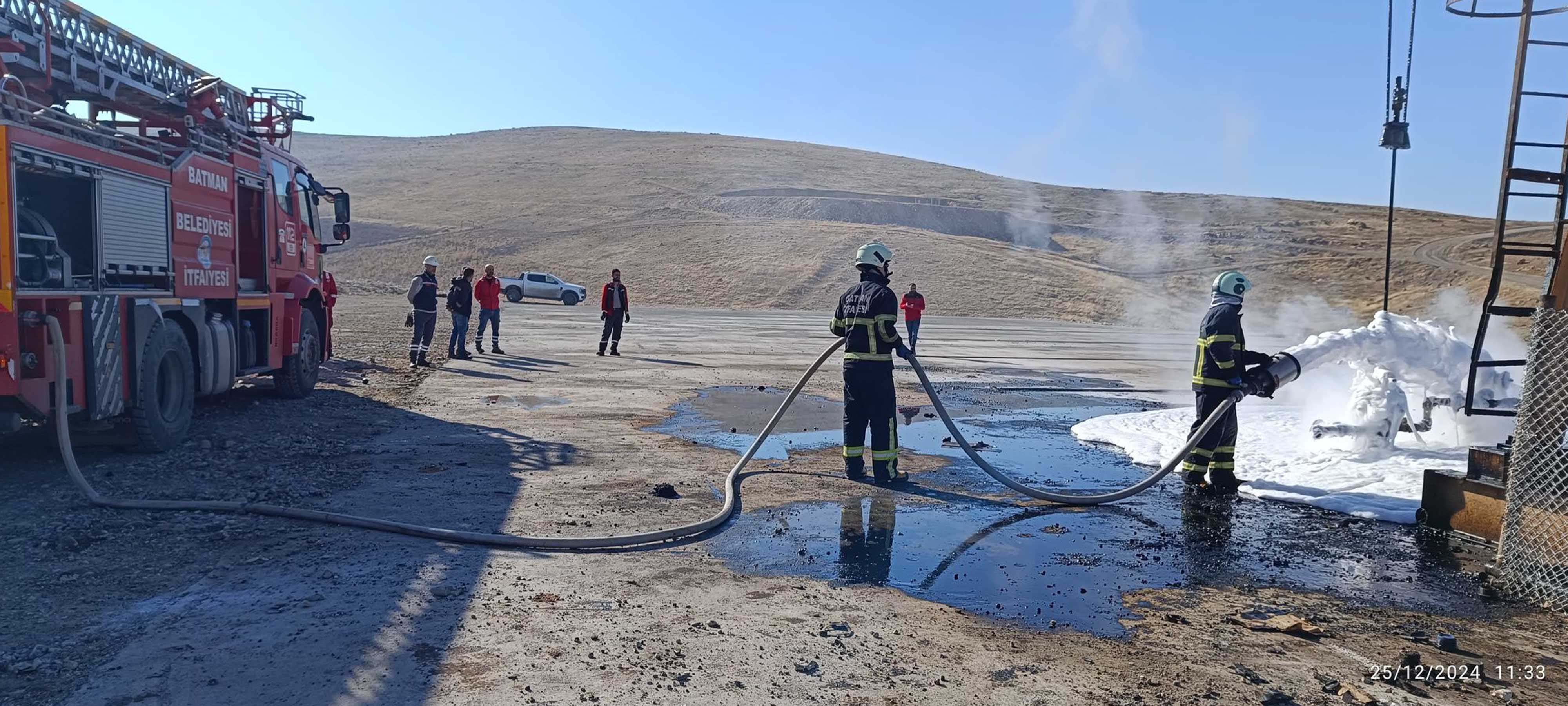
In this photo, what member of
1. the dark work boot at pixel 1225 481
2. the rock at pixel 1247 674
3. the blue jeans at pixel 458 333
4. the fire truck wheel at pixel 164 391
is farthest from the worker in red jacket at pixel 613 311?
Answer: the rock at pixel 1247 674

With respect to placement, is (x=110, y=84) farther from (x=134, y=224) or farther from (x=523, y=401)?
(x=523, y=401)

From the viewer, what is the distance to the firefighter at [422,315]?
15391mm

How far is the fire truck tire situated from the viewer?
11.5 meters

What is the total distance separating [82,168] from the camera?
7262 mm

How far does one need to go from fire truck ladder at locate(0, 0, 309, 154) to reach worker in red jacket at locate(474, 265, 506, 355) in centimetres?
601

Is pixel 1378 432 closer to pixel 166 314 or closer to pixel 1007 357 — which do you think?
pixel 166 314

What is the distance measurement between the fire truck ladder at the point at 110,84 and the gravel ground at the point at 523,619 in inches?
106

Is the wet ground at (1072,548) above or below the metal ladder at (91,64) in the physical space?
below

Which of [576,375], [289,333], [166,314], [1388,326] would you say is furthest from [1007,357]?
[166,314]

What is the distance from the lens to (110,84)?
30.1 ft

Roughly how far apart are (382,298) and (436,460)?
3242 centimetres

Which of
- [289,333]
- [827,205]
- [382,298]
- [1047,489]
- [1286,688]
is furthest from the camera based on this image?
[827,205]

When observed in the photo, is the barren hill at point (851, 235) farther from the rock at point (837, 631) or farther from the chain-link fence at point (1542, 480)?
the rock at point (837, 631)

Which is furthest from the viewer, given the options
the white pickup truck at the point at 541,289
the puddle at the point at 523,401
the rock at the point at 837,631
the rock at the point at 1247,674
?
the white pickup truck at the point at 541,289
